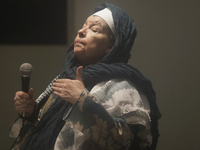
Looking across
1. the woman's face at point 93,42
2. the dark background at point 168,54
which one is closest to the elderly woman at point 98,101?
the woman's face at point 93,42

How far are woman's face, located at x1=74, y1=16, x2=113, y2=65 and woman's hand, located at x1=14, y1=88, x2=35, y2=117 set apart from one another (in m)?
0.24

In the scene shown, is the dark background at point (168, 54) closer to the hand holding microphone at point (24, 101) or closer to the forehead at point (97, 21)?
the forehead at point (97, 21)

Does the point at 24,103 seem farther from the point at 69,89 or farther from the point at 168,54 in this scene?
the point at 168,54

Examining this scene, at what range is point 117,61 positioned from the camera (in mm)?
975

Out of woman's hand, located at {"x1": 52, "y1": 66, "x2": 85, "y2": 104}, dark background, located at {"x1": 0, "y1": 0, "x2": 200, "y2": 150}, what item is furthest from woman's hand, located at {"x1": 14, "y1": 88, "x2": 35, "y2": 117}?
dark background, located at {"x1": 0, "y1": 0, "x2": 200, "y2": 150}

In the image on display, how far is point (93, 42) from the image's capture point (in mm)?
959

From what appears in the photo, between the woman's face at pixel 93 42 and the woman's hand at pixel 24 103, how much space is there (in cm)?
24

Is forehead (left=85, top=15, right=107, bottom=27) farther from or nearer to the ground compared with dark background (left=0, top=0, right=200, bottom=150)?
farther from the ground

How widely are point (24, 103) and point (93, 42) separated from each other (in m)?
0.35

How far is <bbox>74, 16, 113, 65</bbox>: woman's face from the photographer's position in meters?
0.96

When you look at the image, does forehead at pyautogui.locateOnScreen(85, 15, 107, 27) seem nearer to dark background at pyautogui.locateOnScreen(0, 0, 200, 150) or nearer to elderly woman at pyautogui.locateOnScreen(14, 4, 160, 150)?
elderly woman at pyautogui.locateOnScreen(14, 4, 160, 150)

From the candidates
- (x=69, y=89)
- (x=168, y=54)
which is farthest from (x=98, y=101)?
(x=168, y=54)

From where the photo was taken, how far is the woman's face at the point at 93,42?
963 millimetres

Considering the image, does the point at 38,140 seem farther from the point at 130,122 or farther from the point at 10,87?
the point at 10,87
